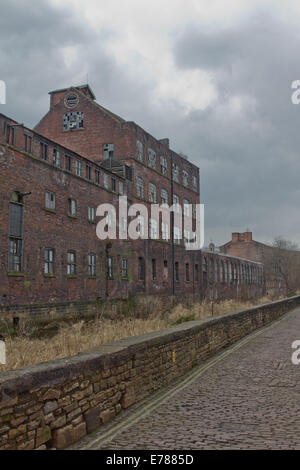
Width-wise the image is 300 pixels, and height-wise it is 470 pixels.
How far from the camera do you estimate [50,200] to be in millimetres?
23203

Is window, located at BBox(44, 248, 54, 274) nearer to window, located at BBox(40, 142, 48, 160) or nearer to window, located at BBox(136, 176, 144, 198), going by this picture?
window, located at BBox(40, 142, 48, 160)

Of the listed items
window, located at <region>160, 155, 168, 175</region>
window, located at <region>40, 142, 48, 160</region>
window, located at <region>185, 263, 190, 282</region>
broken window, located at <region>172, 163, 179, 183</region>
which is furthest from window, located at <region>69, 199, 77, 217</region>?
window, located at <region>185, 263, 190, 282</region>

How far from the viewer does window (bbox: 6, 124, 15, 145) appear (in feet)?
67.4

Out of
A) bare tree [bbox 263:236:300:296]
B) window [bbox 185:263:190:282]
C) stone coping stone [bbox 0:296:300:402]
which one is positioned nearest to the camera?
stone coping stone [bbox 0:296:300:402]

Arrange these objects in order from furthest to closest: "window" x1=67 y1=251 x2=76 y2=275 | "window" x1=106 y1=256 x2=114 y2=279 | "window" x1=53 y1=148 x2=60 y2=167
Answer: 1. "window" x1=106 y1=256 x2=114 y2=279
2. "window" x1=67 y1=251 x2=76 y2=275
3. "window" x1=53 y1=148 x2=60 y2=167

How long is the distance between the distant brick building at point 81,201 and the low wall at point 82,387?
12.7m

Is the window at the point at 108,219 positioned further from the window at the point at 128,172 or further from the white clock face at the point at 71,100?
the white clock face at the point at 71,100

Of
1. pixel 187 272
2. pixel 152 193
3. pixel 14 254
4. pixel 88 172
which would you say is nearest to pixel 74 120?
pixel 152 193

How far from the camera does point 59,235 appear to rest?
77.9ft

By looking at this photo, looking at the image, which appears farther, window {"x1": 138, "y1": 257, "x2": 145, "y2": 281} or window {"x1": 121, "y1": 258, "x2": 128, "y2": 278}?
window {"x1": 138, "y1": 257, "x2": 145, "y2": 281}

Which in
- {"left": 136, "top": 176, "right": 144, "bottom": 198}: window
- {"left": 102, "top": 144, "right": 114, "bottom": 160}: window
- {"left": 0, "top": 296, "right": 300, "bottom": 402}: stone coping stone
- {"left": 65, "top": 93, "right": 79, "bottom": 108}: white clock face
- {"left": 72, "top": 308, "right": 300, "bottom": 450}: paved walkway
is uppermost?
{"left": 65, "top": 93, "right": 79, "bottom": 108}: white clock face

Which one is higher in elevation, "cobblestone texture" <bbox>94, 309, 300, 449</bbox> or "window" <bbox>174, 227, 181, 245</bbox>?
"window" <bbox>174, 227, 181, 245</bbox>

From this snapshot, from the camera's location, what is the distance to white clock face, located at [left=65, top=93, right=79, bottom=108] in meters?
34.4
